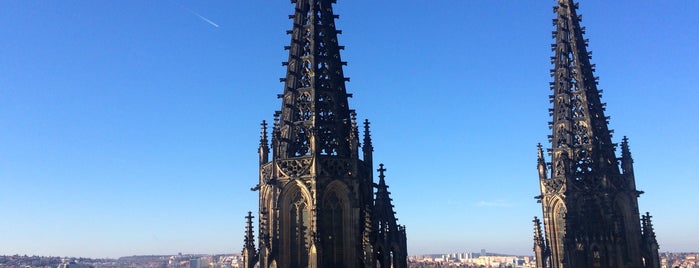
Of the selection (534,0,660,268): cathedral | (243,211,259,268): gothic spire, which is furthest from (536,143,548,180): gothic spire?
(243,211,259,268): gothic spire

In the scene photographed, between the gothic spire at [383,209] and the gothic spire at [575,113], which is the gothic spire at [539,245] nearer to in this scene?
the gothic spire at [575,113]

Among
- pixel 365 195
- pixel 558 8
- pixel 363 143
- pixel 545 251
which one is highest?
pixel 558 8

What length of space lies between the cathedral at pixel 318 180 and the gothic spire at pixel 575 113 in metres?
16.1

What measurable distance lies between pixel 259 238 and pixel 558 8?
31.2 metres

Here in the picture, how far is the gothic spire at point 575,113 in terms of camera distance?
142 ft

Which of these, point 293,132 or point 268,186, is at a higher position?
point 293,132

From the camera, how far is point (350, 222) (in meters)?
29.4

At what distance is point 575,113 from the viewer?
1775 inches

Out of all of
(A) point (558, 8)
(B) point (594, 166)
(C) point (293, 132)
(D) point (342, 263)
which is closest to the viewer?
(D) point (342, 263)

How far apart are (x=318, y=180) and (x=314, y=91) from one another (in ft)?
15.8

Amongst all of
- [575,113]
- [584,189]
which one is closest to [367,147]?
[584,189]

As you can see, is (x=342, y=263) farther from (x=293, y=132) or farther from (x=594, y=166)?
(x=594, y=166)

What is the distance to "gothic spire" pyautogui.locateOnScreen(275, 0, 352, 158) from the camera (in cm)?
3088

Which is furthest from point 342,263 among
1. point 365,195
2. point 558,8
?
point 558,8
